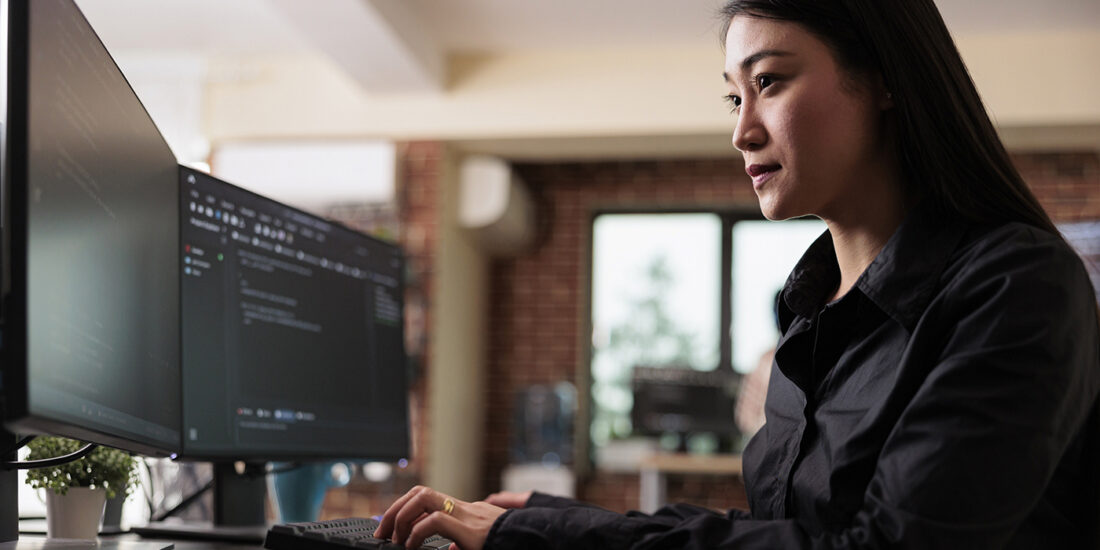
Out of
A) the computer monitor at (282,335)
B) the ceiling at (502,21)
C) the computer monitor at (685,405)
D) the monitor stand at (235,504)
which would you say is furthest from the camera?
the computer monitor at (685,405)

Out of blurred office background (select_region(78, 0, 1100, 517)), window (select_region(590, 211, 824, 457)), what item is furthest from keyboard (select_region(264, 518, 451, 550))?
window (select_region(590, 211, 824, 457))

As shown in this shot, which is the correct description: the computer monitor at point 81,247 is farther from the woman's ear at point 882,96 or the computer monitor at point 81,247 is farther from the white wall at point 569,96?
the white wall at point 569,96

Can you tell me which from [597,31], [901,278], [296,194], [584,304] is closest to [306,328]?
[901,278]

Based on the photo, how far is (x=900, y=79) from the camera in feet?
3.73

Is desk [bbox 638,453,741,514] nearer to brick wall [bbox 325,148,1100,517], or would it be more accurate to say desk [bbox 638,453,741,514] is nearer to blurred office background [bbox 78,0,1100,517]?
blurred office background [bbox 78,0,1100,517]

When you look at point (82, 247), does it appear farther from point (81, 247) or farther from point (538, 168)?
point (538, 168)

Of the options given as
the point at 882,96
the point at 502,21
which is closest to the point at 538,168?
the point at 502,21

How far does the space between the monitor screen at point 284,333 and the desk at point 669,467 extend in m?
3.82

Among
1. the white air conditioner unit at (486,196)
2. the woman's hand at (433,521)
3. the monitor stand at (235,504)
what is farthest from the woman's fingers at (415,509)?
the white air conditioner unit at (486,196)

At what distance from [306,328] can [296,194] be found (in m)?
4.42

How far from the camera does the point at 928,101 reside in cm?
113

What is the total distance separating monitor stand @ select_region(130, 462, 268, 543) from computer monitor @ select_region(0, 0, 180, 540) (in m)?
0.33

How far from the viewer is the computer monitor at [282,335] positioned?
Answer: 143 centimetres

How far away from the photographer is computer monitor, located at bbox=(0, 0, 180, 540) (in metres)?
0.78
